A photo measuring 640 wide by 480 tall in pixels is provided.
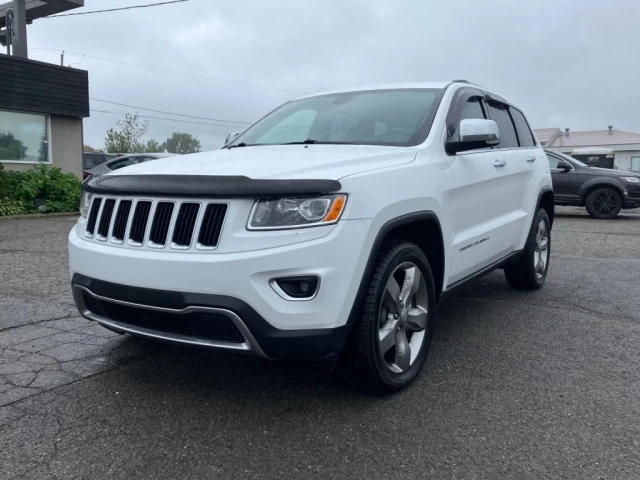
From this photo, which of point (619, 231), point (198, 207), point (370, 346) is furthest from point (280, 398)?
point (619, 231)

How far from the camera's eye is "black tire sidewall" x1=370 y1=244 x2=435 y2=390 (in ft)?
10.2

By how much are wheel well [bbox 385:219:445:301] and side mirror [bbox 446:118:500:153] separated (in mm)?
586

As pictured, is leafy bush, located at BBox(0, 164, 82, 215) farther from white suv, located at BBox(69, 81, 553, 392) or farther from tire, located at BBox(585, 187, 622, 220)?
tire, located at BBox(585, 187, 622, 220)

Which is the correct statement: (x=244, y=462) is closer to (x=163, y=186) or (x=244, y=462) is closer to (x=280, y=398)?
(x=280, y=398)

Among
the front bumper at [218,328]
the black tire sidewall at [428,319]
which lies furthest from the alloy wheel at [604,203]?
the front bumper at [218,328]

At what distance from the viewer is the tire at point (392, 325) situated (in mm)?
3057

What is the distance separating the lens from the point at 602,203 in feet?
49.7

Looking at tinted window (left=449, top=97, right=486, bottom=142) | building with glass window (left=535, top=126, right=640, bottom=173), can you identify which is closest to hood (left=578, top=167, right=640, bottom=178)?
tinted window (left=449, top=97, right=486, bottom=142)

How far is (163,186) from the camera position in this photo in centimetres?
296

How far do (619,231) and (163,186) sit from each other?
11.4m

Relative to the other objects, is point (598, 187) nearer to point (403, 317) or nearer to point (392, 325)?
point (403, 317)

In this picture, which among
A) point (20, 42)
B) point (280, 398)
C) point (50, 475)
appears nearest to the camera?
point (50, 475)

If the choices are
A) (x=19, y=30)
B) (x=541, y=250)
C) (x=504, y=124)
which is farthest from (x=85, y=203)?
(x=19, y=30)

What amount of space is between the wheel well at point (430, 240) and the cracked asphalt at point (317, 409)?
0.59 m
